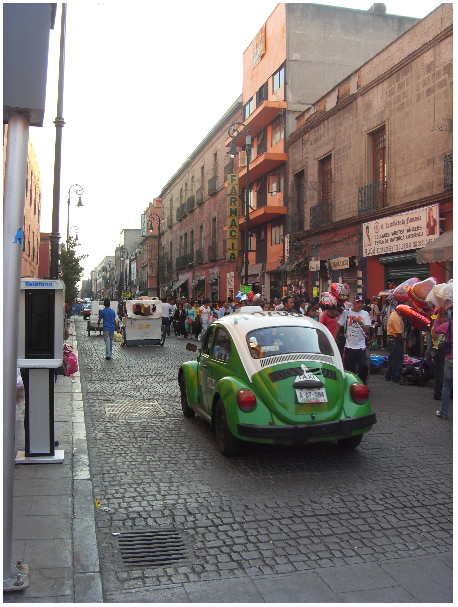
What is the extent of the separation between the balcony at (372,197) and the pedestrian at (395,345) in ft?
24.9

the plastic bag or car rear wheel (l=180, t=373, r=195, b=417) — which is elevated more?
the plastic bag

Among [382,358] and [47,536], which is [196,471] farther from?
[382,358]

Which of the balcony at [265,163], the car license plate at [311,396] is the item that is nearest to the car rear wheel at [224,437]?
the car license plate at [311,396]

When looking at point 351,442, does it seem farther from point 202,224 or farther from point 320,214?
point 202,224

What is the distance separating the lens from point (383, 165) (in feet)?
61.9

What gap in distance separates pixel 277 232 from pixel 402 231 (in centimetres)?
1214

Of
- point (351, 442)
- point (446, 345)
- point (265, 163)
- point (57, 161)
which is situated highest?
point (265, 163)

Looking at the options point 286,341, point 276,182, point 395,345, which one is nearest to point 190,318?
point 276,182

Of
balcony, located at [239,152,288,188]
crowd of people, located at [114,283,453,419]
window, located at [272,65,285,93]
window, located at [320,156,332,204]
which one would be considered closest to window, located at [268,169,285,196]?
balcony, located at [239,152,288,188]

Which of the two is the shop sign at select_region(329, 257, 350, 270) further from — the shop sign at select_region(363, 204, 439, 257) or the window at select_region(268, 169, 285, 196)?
the window at select_region(268, 169, 285, 196)

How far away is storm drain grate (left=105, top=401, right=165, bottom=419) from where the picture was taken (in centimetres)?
862

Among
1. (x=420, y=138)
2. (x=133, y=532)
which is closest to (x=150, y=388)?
(x=133, y=532)

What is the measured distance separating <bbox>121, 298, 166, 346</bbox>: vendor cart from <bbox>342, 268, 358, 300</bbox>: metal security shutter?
7.04 m

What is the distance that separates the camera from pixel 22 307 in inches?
238
